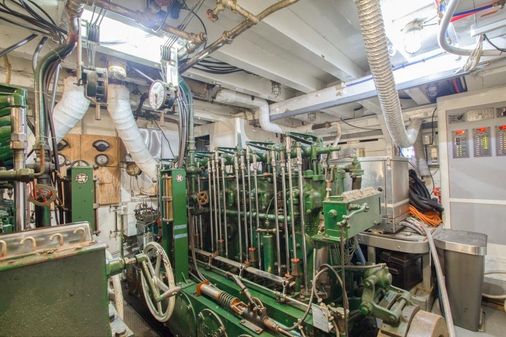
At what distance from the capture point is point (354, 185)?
6.93 ft

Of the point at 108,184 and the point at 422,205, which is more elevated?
the point at 108,184

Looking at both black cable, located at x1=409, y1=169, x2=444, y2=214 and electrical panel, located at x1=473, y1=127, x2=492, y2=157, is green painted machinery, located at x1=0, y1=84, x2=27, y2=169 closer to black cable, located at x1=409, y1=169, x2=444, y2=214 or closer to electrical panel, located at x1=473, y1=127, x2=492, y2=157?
black cable, located at x1=409, y1=169, x2=444, y2=214

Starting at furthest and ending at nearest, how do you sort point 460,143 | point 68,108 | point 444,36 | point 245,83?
point 245,83
point 460,143
point 68,108
point 444,36

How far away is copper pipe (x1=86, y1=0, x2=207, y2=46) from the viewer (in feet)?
5.23

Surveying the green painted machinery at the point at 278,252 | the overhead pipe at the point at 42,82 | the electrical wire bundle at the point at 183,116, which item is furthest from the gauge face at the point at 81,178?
the electrical wire bundle at the point at 183,116

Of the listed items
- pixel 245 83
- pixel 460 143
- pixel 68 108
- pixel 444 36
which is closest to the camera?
pixel 444 36

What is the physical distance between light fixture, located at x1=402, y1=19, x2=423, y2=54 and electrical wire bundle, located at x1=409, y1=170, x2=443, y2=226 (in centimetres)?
188

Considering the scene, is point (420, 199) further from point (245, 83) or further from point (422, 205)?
point (245, 83)

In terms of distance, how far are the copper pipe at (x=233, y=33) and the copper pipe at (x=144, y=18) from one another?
0.11 metres

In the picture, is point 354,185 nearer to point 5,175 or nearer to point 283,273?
point 283,273

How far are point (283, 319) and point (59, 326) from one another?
1.53 m

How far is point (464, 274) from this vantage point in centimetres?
238

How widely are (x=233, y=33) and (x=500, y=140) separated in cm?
328

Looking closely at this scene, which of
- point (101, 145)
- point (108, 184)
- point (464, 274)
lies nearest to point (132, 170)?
point (108, 184)
